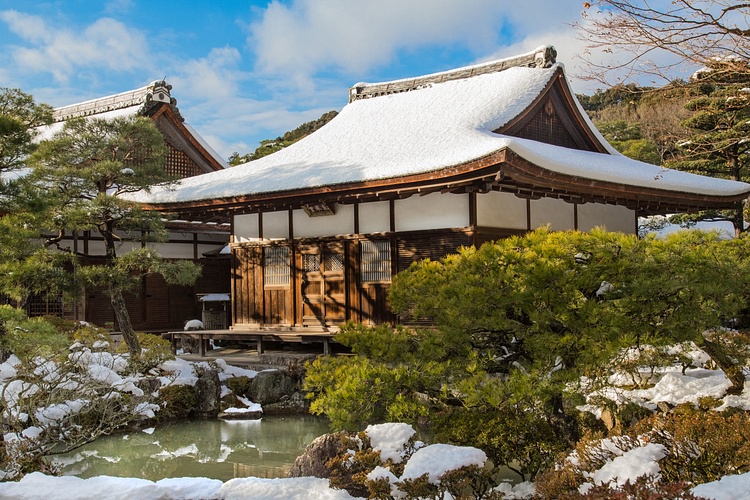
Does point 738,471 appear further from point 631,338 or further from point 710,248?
point 710,248

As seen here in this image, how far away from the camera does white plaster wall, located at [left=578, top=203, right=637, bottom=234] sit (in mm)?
14695

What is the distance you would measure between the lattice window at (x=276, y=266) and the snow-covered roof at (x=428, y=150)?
1529 mm

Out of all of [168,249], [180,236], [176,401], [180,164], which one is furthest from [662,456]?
[180,164]

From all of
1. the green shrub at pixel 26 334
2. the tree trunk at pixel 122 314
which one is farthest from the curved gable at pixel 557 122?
the green shrub at pixel 26 334

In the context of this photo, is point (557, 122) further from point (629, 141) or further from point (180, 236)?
point (629, 141)

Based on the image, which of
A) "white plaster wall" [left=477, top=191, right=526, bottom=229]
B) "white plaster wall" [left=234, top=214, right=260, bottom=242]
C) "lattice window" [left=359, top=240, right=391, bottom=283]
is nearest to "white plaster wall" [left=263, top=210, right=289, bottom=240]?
"white plaster wall" [left=234, top=214, right=260, bottom=242]

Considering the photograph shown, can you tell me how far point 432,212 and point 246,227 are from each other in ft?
15.7

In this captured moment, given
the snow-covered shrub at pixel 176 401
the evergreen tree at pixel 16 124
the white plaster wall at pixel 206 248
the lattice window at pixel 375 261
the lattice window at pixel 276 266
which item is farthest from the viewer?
the white plaster wall at pixel 206 248

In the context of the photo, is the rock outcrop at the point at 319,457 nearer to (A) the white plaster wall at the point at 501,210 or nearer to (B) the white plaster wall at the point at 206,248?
(A) the white plaster wall at the point at 501,210

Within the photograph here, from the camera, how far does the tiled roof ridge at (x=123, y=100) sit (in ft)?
69.7

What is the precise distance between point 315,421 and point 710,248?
23.4 feet

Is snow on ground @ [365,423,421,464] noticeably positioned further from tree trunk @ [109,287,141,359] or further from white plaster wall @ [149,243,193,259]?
white plaster wall @ [149,243,193,259]

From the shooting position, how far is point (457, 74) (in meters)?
18.0

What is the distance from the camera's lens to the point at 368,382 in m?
6.79
